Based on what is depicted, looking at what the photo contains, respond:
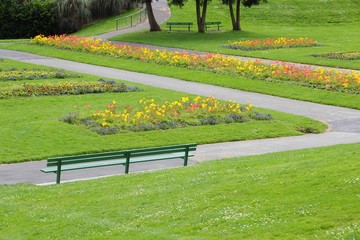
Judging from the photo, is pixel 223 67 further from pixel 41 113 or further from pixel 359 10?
pixel 359 10

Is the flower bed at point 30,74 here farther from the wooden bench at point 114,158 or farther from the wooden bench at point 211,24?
the wooden bench at point 211,24

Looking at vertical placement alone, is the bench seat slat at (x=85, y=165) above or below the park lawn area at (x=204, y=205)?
below

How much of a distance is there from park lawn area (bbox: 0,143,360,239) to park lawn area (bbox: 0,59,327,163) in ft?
14.1

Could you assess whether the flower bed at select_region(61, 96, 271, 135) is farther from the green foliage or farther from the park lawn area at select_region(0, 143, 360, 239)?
the green foliage

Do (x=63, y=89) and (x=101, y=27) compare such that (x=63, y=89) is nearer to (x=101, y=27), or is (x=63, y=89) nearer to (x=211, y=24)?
(x=101, y=27)

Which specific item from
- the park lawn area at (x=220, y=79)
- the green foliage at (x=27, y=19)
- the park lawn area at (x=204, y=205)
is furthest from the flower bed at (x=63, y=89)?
the green foliage at (x=27, y=19)

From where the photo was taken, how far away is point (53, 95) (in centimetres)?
2783

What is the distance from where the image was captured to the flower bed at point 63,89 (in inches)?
1081

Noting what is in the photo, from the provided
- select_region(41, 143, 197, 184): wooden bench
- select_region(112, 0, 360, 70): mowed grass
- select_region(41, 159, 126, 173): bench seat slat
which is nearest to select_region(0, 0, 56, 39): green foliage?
select_region(112, 0, 360, 70): mowed grass

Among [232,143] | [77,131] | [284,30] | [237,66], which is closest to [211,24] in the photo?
[284,30]

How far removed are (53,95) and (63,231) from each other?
56.8 ft

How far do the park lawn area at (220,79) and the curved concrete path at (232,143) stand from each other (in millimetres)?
558

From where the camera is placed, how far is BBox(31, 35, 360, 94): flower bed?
101 ft

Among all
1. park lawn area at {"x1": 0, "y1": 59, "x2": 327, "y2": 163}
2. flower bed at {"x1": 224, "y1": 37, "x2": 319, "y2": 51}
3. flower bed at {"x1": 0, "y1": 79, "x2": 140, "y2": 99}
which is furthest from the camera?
flower bed at {"x1": 224, "y1": 37, "x2": 319, "y2": 51}
